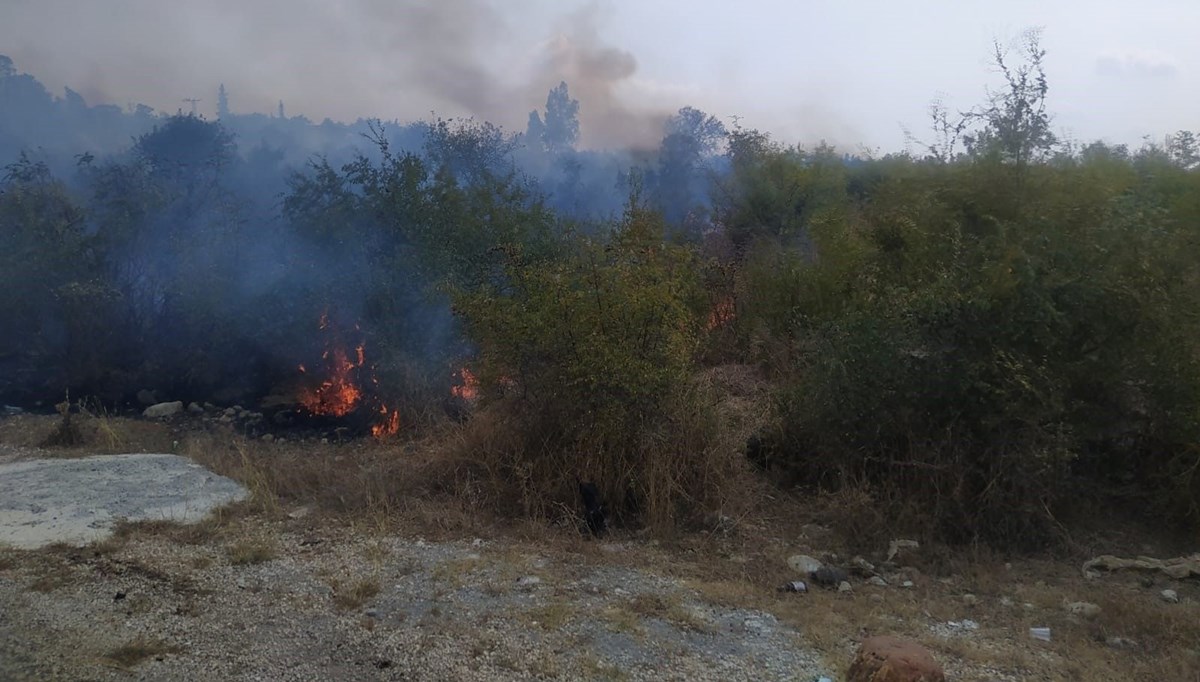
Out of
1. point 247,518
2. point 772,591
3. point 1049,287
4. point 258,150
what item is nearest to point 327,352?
point 247,518

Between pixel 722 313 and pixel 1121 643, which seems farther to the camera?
pixel 722 313

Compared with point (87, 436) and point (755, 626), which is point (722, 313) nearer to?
point (755, 626)

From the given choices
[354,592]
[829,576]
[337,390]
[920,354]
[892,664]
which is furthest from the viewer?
[337,390]

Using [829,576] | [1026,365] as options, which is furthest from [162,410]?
[1026,365]

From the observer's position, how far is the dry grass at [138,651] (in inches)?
162

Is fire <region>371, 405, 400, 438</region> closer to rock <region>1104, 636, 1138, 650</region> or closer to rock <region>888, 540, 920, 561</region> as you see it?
rock <region>888, 540, 920, 561</region>

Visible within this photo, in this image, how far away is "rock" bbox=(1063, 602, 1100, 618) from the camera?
5.00 m

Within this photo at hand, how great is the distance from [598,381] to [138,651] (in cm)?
339

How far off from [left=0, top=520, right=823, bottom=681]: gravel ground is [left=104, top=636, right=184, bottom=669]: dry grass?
0.01m

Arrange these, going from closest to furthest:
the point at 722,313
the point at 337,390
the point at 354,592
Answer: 1. the point at 354,592
2. the point at 722,313
3. the point at 337,390

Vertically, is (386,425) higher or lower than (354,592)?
higher

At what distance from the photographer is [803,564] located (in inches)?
230

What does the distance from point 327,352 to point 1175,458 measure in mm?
9183

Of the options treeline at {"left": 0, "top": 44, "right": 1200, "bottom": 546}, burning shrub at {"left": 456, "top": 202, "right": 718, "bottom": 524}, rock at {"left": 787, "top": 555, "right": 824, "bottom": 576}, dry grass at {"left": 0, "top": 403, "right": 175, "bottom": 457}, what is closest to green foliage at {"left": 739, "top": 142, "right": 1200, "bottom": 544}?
treeline at {"left": 0, "top": 44, "right": 1200, "bottom": 546}
